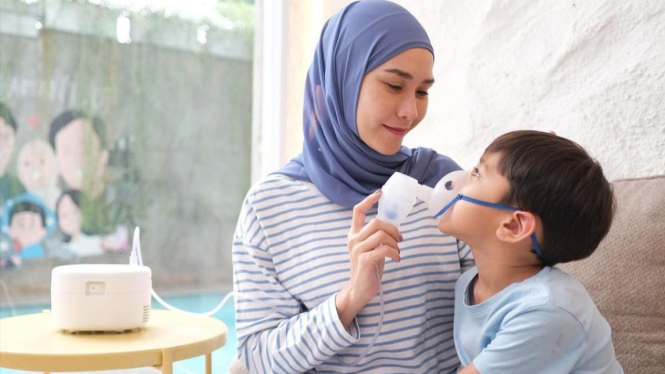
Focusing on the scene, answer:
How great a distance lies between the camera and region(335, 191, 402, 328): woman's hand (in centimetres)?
125

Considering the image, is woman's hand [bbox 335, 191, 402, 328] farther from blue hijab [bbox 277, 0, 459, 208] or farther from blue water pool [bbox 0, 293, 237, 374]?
blue water pool [bbox 0, 293, 237, 374]

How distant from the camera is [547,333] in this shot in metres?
1.17

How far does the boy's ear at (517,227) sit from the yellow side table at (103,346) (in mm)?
736

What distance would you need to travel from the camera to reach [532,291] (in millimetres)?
1225

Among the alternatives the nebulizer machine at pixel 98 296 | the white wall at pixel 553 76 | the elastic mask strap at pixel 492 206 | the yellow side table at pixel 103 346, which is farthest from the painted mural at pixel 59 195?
the elastic mask strap at pixel 492 206

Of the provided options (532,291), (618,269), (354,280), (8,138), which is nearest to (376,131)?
(354,280)

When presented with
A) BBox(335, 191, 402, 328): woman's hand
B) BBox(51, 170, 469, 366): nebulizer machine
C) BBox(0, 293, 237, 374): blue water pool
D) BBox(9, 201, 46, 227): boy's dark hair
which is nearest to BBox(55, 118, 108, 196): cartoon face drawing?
BBox(9, 201, 46, 227): boy's dark hair

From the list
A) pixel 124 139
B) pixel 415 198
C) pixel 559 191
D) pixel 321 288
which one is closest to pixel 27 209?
pixel 124 139

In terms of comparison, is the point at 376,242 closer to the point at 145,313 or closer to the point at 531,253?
the point at 531,253

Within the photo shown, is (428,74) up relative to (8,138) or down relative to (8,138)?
up

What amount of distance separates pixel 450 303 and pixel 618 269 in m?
0.34

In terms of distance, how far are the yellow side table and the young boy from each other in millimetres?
608

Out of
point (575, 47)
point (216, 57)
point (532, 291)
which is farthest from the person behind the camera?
point (216, 57)

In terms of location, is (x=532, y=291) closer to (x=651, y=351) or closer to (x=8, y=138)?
(x=651, y=351)
